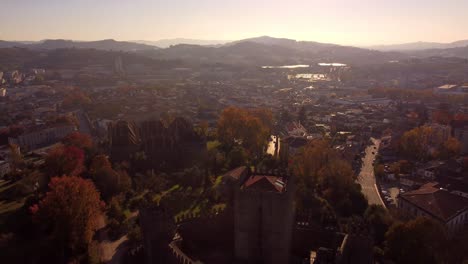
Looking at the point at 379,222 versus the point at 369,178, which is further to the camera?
the point at 369,178

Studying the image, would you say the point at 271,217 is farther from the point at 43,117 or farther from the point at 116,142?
the point at 43,117

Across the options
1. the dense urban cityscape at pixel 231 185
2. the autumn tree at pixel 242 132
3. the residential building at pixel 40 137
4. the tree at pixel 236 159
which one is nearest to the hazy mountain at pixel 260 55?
the dense urban cityscape at pixel 231 185

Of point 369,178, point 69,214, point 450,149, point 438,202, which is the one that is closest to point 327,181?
point 438,202

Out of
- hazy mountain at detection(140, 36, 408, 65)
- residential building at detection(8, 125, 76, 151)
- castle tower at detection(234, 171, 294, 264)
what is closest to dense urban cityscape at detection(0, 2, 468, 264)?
castle tower at detection(234, 171, 294, 264)

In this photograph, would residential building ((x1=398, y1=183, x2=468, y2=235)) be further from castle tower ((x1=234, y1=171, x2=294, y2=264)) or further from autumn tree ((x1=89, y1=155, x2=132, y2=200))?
autumn tree ((x1=89, y1=155, x2=132, y2=200))

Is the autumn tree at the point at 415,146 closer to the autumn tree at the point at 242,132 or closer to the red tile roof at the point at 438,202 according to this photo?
the red tile roof at the point at 438,202

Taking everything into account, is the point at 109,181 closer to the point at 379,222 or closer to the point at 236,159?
the point at 236,159
